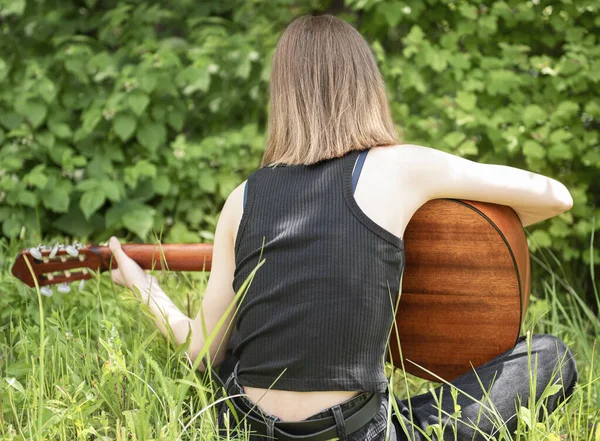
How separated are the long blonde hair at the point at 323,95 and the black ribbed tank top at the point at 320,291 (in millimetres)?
122

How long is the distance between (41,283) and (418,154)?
57.7 inches

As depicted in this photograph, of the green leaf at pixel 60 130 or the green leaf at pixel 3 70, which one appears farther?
the green leaf at pixel 60 130

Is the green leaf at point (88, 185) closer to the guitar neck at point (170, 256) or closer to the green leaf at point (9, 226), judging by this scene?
the green leaf at point (9, 226)

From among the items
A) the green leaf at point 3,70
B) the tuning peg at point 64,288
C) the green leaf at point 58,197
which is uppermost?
the green leaf at point 3,70

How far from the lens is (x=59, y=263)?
101 inches

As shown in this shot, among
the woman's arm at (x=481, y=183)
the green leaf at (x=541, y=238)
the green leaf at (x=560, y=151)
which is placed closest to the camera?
the woman's arm at (x=481, y=183)

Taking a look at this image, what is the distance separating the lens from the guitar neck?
2576mm

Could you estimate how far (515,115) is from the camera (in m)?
3.60

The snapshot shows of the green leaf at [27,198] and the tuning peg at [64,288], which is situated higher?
the tuning peg at [64,288]

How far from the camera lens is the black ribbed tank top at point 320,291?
1.77m

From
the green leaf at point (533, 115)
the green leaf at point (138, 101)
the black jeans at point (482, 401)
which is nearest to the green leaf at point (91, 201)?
the green leaf at point (138, 101)

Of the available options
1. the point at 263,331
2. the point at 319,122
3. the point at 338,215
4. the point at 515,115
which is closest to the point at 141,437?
the point at 263,331

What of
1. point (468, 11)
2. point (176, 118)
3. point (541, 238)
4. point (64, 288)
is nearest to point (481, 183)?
point (64, 288)

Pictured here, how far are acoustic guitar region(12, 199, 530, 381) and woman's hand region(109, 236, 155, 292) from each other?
450mm
